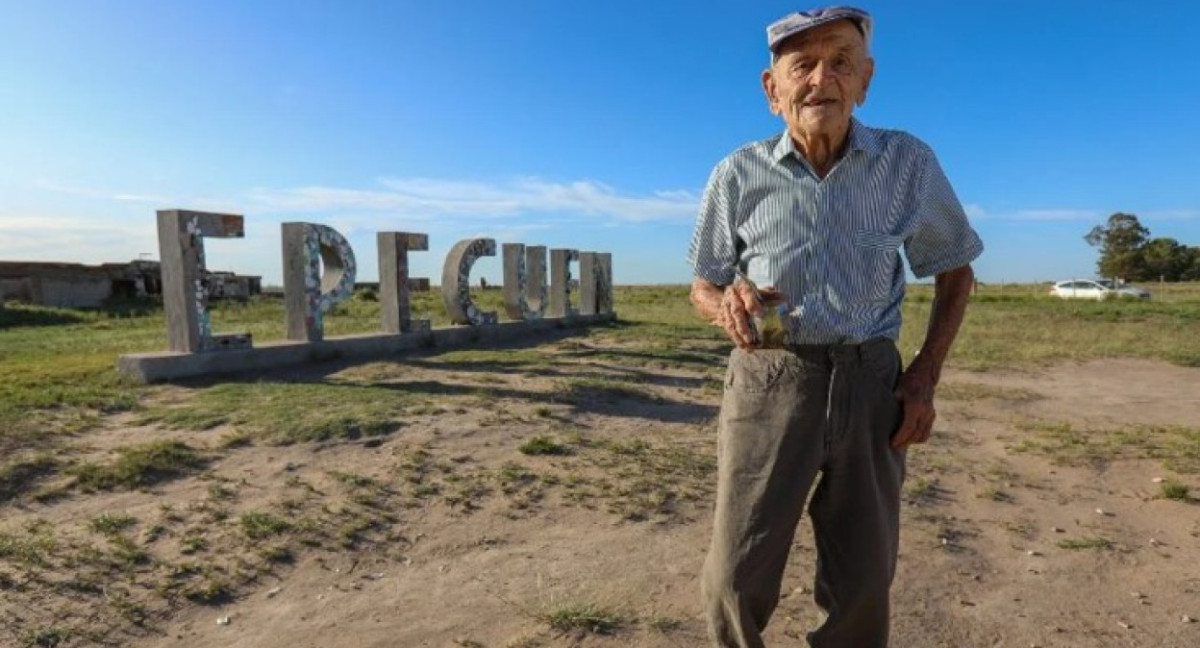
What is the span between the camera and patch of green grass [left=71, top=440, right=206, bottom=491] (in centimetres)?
473

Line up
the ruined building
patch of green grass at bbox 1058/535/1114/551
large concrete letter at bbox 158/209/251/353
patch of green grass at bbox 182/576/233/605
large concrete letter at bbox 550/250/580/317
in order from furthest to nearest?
1. the ruined building
2. large concrete letter at bbox 550/250/580/317
3. large concrete letter at bbox 158/209/251/353
4. patch of green grass at bbox 1058/535/1114/551
5. patch of green grass at bbox 182/576/233/605

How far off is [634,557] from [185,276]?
23.7ft

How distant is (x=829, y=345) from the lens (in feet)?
6.51

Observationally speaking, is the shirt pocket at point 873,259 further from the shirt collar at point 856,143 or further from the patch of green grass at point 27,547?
the patch of green grass at point 27,547

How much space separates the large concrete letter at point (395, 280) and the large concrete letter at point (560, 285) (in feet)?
16.3

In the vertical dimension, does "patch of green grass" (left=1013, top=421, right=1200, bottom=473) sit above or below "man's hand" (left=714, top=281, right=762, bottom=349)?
below

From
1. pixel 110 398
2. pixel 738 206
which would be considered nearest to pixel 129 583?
pixel 738 206

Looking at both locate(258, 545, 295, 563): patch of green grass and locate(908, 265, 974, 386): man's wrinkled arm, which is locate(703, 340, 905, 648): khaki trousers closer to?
locate(908, 265, 974, 386): man's wrinkled arm

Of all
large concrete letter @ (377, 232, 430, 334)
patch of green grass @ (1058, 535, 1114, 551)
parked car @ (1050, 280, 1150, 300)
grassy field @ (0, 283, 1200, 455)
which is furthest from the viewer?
parked car @ (1050, 280, 1150, 300)

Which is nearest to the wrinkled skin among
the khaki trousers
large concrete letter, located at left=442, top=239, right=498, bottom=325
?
the khaki trousers

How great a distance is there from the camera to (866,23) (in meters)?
2.01

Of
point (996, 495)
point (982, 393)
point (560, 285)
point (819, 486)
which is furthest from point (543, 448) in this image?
point (560, 285)

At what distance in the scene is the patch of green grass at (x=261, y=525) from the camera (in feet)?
13.0

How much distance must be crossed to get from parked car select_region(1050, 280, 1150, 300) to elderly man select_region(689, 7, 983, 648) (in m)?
34.3
